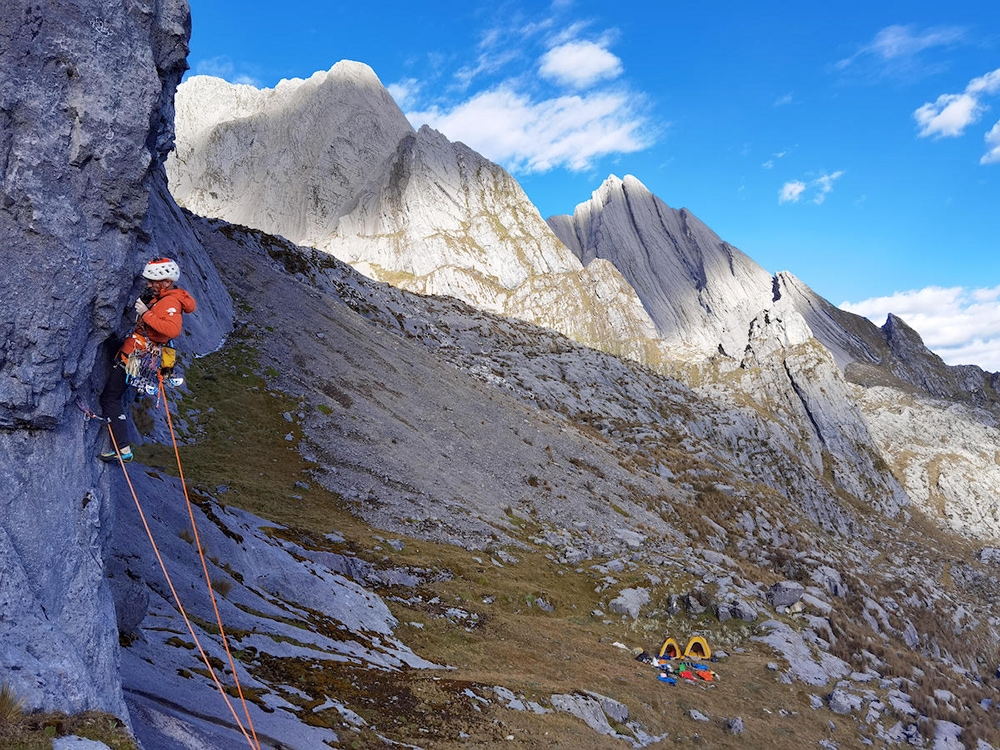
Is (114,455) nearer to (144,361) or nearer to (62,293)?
A: (144,361)

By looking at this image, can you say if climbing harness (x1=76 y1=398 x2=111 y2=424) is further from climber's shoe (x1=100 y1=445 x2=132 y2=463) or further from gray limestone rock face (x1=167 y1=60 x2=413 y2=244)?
gray limestone rock face (x1=167 y1=60 x2=413 y2=244)

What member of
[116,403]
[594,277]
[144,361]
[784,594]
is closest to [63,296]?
[144,361]

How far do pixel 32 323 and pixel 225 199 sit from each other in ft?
580

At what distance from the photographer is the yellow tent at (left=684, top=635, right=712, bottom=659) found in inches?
1013

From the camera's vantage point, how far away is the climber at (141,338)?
9.45 meters

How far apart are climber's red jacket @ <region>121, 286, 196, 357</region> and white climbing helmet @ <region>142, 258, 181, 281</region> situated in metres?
0.27

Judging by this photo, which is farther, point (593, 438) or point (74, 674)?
point (593, 438)

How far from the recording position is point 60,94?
834cm

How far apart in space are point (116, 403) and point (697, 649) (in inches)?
987

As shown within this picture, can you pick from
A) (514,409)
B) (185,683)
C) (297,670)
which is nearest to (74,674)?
(185,683)

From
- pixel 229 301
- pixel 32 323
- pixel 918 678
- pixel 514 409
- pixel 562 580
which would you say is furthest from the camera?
pixel 514 409

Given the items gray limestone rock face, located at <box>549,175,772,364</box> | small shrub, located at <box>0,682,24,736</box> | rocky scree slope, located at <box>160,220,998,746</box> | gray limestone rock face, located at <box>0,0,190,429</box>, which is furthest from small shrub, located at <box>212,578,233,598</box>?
gray limestone rock face, located at <box>549,175,772,364</box>

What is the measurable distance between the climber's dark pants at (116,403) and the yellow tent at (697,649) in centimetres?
2406

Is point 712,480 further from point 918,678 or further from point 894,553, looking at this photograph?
point 894,553
